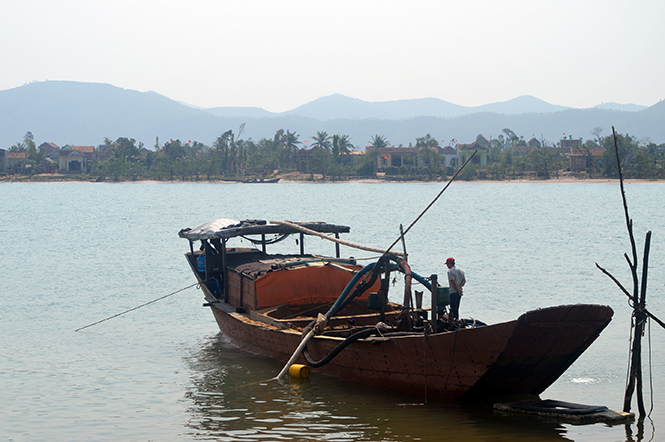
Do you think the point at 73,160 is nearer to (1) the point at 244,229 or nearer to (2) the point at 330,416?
(1) the point at 244,229

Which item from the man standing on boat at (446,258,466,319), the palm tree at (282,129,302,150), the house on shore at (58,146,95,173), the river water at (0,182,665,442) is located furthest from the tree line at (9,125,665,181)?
the man standing on boat at (446,258,466,319)

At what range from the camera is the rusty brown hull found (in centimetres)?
1101

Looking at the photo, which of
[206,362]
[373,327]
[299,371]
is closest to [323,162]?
[206,362]

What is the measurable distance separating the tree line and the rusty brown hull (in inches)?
5169

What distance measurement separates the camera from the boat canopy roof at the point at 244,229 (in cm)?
1795

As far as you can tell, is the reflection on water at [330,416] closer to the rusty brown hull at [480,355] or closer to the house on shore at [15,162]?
the rusty brown hull at [480,355]

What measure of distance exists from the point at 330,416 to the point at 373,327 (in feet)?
6.04

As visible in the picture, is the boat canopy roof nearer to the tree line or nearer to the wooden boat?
the wooden boat

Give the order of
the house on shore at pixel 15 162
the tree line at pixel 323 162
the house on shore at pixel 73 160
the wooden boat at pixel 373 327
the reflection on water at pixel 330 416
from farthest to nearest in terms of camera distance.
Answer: the house on shore at pixel 73 160, the house on shore at pixel 15 162, the tree line at pixel 323 162, the reflection on water at pixel 330 416, the wooden boat at pixel 373 327

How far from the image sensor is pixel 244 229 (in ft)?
59.1

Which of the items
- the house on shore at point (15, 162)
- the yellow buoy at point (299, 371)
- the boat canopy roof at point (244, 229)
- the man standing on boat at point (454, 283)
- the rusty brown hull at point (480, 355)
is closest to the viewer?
the rusty brown hull at point (480, 355)

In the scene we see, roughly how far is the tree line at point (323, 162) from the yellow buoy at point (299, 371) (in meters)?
131

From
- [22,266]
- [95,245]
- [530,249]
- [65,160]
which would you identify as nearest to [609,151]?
[530,249]

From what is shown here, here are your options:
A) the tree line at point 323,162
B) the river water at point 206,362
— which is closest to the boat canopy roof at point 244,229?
the river water at point 206,362
